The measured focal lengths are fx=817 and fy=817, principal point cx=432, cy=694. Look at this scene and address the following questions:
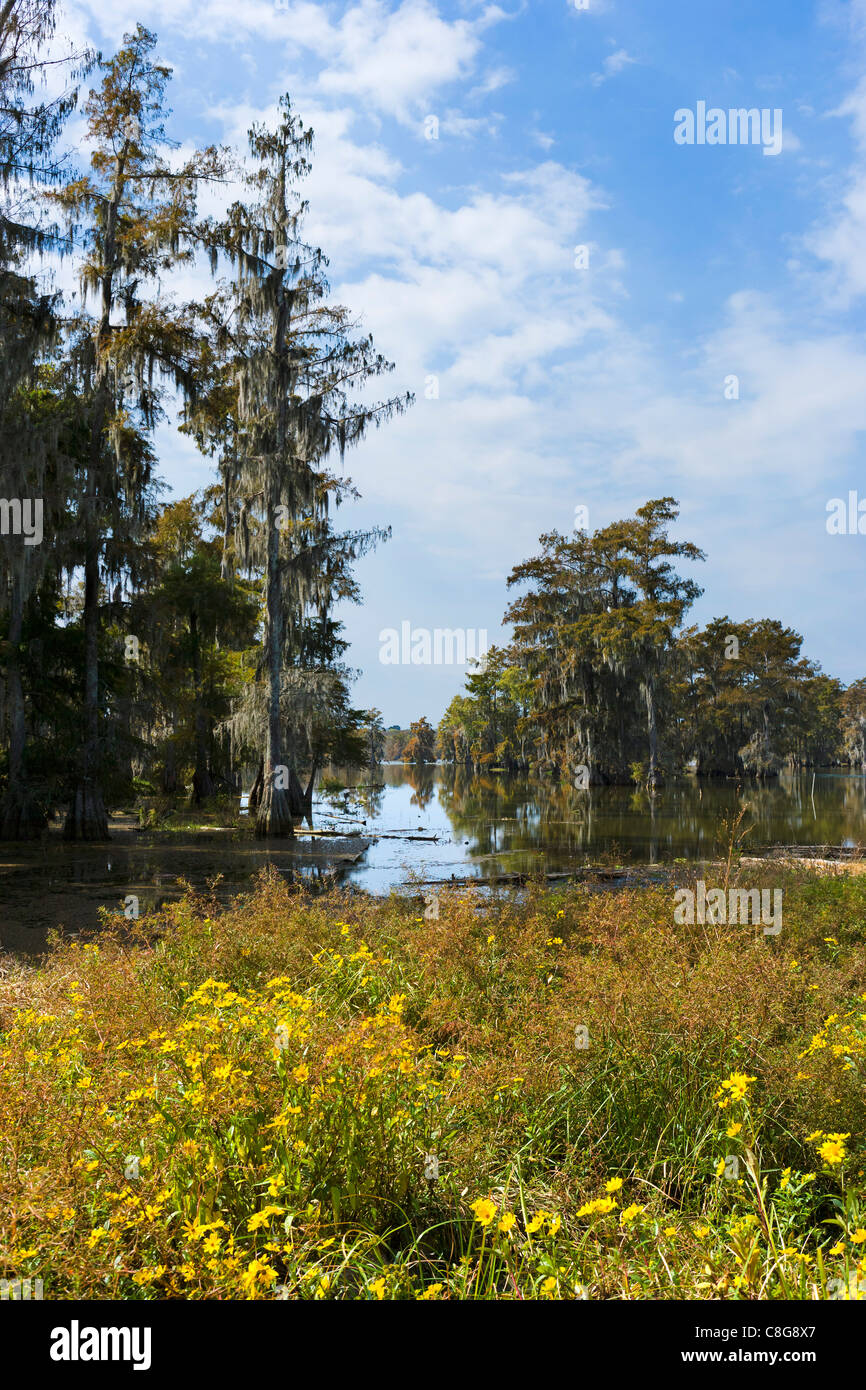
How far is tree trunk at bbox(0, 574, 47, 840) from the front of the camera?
16016 millimetres

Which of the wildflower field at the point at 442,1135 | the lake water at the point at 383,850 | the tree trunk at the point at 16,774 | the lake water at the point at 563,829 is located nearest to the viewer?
the wildflower field at the point at 442,1135

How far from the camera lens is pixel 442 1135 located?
123 inches

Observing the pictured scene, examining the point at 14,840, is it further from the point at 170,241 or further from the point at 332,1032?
the point at 332,1032

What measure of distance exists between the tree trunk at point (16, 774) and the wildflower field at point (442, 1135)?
12.5m

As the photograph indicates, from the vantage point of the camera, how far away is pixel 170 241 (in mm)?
17641

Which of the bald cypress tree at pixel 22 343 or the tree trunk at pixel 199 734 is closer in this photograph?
the bald cypress tree at pixel 22 343

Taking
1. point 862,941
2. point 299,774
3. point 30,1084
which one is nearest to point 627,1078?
point 30,1084

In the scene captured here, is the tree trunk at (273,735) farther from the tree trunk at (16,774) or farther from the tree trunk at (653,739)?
the tree trunk at (653,739)

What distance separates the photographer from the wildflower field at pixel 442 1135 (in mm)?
2426

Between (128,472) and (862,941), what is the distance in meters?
16.8
